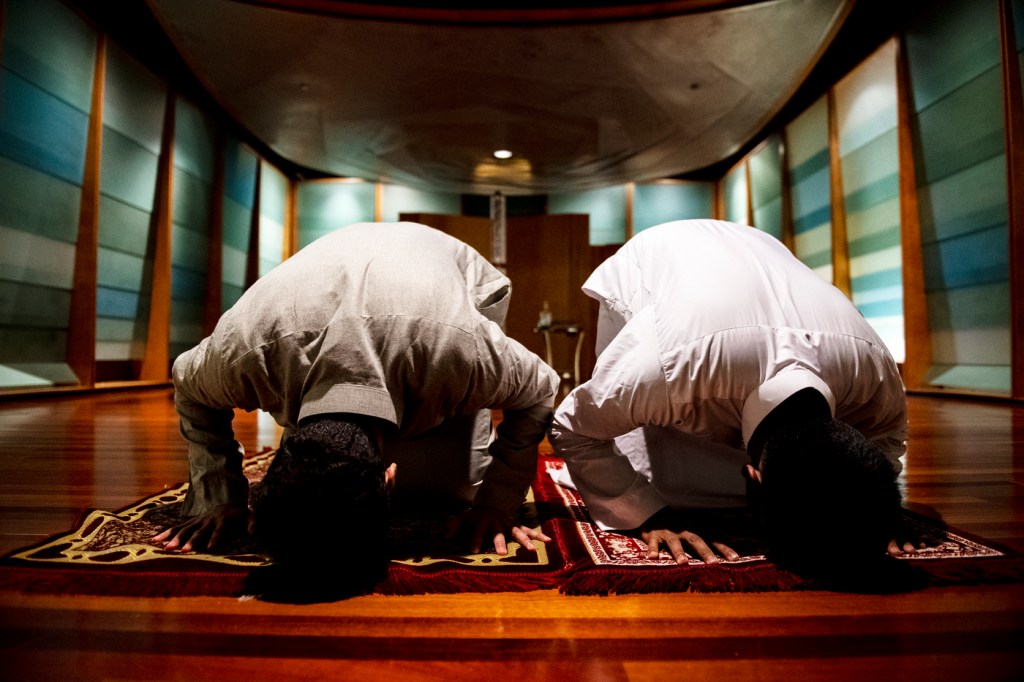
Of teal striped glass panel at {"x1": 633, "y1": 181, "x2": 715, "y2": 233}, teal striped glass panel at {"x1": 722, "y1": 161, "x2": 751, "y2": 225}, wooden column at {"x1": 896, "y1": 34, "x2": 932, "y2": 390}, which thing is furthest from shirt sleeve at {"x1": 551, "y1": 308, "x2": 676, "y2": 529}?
teal striped glass panel at {"x1": 633, "y1": 181, "x2": 715, "y2": 233}

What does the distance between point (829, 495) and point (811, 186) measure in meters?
5.95

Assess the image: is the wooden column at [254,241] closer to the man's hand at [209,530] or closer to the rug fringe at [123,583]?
the man's hand at [209,530]

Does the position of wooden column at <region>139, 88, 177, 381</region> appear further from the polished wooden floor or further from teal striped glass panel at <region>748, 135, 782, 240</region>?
teal striped glass panel at <region>748, 135, 782, 240</region>

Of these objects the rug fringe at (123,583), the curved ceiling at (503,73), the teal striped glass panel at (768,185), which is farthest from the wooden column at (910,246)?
the rug fringe at (123,583)

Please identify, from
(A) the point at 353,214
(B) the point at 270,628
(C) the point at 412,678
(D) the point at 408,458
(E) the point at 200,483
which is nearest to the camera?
(C) the point at 412,678

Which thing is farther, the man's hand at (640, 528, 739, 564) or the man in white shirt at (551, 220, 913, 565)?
the man's hand at (640, 528, 739, 564)

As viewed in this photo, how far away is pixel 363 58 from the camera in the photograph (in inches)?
190

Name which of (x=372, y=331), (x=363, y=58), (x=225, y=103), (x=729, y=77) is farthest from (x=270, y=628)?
(x=225, y=103)

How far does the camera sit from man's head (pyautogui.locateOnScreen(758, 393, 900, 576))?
2.50 feet

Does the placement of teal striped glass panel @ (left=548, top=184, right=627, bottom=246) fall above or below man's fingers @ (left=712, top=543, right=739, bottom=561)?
above

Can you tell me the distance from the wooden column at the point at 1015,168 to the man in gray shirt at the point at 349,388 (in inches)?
144

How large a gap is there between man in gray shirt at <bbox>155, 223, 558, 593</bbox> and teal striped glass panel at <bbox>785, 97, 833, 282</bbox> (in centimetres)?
532

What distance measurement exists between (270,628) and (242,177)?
276 inches

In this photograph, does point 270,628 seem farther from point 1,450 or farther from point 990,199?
point 990,199
